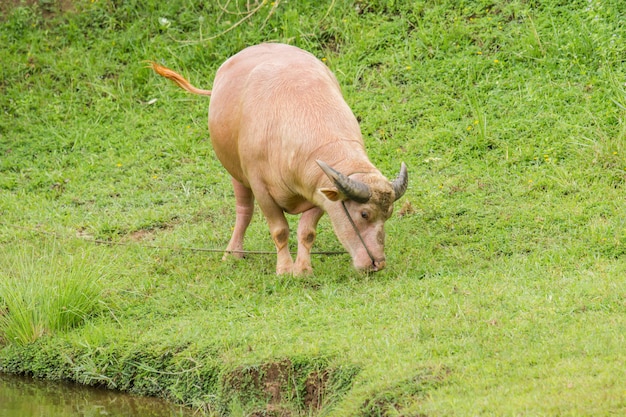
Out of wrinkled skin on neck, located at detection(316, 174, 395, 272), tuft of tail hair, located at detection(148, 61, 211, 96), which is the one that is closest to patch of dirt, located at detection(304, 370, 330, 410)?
wrinkled skin on neck, located at detection(316, 174, 395, 272)

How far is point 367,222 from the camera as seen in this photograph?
7203 mm

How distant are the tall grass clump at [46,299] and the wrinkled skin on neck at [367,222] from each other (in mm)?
1895

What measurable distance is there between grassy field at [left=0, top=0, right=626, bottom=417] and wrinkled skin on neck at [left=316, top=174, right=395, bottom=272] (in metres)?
0.21

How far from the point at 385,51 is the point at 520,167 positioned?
9.74 feet

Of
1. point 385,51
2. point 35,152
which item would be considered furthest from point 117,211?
point 385,51

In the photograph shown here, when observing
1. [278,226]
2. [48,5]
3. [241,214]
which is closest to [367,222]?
[278,226]

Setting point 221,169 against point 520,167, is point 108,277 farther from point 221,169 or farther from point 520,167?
point 520,167

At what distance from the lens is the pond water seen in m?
6.36

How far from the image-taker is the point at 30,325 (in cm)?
711

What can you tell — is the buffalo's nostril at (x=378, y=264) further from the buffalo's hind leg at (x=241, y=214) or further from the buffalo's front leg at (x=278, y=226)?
the buffalo's hind leg at (x=241, y=214)

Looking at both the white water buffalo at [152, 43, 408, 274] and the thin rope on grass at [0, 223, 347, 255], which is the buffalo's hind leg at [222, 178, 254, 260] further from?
the white water buffalo at [152, 43, 408, 274]

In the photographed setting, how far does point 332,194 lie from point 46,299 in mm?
2198

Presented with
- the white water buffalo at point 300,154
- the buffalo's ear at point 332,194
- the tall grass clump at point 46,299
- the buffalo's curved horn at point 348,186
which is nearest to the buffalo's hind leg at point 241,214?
the white water buffalo at point 300,154

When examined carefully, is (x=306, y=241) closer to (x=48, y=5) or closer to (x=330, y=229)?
(x=330, y=229)
